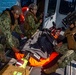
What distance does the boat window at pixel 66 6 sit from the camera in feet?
30.1

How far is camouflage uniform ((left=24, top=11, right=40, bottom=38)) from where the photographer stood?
284 inches

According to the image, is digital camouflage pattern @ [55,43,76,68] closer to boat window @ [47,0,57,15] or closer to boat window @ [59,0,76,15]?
boat window @ [47,0,57,15]

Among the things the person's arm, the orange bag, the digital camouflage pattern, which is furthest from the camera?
the orange bag

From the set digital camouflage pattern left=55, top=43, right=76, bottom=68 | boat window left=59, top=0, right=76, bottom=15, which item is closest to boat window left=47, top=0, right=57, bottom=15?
boat window left=59, top=0, right=76, bottom=15

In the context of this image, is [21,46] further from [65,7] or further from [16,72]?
[65,7]

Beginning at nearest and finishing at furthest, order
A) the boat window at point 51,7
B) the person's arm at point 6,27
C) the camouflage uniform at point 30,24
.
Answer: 1. the person's arm at point 6,27
2. the camouflage uniform at point 30,24
3. the boat window at point 51,7

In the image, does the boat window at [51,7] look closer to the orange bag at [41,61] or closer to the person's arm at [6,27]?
the orange bag at [41,61]

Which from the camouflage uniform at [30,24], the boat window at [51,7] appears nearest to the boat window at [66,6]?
the boat window at [51,7]

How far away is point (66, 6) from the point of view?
930cm

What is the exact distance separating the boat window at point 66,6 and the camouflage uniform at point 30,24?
2.10 meters

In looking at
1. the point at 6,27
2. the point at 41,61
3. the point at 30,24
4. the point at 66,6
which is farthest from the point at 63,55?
the point at 66,6

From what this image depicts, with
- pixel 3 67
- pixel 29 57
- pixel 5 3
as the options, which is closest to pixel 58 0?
pixel 5 3

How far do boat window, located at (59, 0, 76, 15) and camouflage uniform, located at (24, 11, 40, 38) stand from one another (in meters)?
2.10

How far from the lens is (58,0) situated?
914 centimetres
